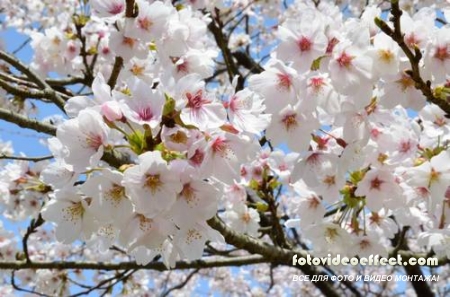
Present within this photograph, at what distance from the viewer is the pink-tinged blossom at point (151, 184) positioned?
1310 mm

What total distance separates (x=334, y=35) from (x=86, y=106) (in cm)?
79

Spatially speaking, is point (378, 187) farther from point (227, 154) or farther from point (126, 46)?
point (126, 46)

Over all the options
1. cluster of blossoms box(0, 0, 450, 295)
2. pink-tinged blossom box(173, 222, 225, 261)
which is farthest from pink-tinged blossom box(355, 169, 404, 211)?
pink-tinged blossom box(173, 222, 225, 261)

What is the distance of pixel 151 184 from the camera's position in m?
1.32

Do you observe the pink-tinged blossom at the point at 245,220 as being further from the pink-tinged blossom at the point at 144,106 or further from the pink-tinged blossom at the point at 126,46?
the pink-tinged blossom at the point at 144,106

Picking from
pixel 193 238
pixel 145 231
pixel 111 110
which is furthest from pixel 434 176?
pixel 111 110

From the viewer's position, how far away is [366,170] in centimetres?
210

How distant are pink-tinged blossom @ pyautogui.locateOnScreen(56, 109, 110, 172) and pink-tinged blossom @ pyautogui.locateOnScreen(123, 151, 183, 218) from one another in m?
0.11

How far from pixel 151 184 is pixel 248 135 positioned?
347mm

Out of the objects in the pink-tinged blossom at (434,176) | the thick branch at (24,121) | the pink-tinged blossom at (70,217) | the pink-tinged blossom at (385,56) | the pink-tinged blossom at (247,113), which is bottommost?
the pink-tinged blossom at (70,217)

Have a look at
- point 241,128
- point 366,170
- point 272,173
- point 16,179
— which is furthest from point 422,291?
point 241,128

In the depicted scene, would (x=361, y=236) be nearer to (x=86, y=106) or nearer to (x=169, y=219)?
(x=169, y=219)

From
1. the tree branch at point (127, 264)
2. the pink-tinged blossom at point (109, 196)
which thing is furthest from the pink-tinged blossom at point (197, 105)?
the tree branch at point (127, 264)

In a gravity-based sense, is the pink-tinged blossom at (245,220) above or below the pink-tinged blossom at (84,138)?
below
